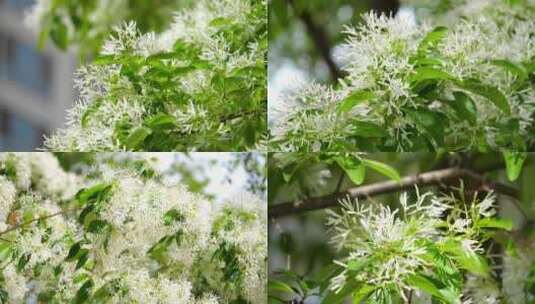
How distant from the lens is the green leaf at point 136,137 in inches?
66.5

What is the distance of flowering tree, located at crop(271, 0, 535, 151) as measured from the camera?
161cm

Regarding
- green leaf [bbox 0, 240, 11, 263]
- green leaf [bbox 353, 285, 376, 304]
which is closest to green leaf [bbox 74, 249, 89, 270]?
green leaf [bbox 0, 240, 11, 263]

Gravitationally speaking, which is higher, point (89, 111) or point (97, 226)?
point (89, 111)

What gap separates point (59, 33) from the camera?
202cm

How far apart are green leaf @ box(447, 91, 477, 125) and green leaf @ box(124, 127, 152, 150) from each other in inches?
19.4

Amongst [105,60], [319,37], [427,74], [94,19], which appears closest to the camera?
[427,74]

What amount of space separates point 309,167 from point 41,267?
48 centimetres

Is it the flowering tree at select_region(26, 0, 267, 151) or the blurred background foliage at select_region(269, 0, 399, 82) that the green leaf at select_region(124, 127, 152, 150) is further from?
the blurred background foliage at select_region(269, 0, 399, 82)

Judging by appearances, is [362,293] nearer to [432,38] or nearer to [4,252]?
[432,38]

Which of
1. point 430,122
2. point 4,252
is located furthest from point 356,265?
point 4,252

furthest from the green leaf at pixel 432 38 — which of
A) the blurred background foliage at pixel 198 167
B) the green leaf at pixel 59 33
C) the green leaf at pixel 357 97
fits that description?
the green leaf at pixel 59 33

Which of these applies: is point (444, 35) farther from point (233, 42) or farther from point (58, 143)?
point (58, 143)

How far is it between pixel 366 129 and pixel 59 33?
2.33ft

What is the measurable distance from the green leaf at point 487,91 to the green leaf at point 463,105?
1 centimetres
